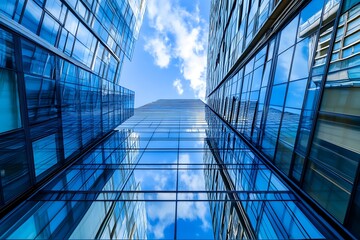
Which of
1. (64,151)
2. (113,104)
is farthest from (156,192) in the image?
(113,104)

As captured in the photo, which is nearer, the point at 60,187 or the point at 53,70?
the point at 60,187

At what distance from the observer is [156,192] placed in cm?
968

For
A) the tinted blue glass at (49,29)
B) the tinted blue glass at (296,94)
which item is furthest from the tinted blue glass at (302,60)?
the tinted blue glass at (49,29)

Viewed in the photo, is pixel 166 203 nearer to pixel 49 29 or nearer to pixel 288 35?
pixel 288 35

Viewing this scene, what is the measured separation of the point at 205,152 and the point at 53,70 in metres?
11.4

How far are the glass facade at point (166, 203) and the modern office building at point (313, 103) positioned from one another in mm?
446

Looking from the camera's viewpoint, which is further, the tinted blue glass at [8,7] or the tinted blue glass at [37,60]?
the tinted blue glass at [8,7]

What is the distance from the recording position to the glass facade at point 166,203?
280 inches

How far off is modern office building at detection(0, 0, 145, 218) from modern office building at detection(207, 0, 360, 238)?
9.02m

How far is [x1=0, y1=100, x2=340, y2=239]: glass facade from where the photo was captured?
280 inches

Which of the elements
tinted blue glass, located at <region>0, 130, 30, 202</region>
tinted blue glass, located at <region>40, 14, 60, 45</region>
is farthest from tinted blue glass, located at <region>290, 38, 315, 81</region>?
tinted blue glass, located at <region>40, 14, 60, 45</region>

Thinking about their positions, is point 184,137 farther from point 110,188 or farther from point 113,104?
point 110,188

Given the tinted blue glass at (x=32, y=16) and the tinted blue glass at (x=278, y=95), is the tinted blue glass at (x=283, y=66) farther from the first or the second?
the tinted blue glass at (x=32, y=16)

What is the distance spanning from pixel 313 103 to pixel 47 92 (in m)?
12.7
